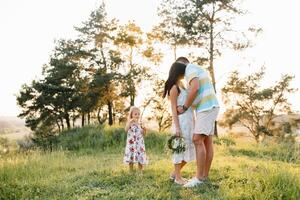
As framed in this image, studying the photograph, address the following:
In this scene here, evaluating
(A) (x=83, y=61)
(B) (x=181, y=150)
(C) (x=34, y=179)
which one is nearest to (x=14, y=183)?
(C) (x=34, y=179)

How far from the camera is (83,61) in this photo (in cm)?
3553

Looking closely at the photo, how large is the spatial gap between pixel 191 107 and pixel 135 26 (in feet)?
91.1

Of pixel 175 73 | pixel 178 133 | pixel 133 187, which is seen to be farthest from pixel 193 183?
pixel 175 73

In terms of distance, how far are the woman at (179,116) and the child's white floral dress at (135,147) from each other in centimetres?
175

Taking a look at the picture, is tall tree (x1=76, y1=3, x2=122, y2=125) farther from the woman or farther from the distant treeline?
the woman

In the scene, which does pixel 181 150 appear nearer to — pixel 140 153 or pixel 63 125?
pixel 140 153

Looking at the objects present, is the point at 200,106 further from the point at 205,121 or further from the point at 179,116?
the point at 179,116

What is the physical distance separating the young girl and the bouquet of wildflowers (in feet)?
6.23

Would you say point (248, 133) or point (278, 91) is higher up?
point (278, 91)

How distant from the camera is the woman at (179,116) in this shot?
789cm

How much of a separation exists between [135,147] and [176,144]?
215 centimetres

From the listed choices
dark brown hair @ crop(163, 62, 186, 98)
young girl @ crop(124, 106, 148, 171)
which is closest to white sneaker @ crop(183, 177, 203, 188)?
A: dark brown hair @ crop(163, 62, 186, 98)

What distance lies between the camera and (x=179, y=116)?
7.97 m

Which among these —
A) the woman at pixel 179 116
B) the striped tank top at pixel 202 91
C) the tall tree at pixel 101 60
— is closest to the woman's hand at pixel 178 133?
the woman at pixel 179 116
